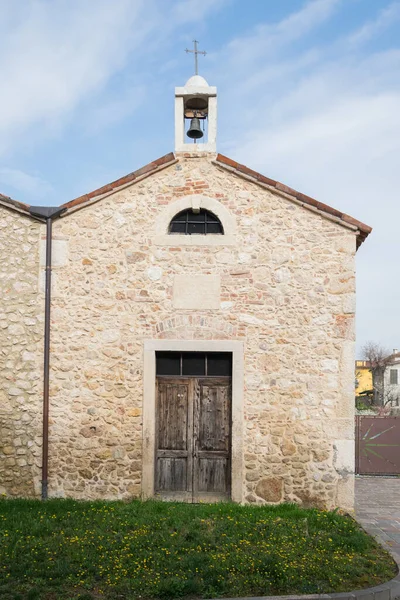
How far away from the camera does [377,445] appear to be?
13180mm

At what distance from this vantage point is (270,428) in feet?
25.5

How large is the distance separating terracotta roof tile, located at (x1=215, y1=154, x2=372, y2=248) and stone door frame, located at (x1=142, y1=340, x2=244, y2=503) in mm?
2480

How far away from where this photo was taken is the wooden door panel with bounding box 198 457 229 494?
796 cm

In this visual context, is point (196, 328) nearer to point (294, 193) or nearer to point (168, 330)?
point (168, 330)

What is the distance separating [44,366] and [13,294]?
127 cm

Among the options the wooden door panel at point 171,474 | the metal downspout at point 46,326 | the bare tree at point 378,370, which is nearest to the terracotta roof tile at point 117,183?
the metal downspout at point 46,326

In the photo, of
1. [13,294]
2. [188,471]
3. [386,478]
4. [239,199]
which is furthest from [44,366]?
[386,478]

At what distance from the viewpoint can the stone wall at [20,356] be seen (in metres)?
7.90

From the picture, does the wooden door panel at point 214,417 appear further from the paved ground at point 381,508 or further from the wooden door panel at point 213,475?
the paved ground at point 381,508

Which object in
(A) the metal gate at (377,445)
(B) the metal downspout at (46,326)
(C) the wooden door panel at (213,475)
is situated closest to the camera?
(B) the metal downspout at (46,326)

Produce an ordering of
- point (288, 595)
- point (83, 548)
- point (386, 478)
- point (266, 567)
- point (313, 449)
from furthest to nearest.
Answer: point (386, 478) → point (313, 449) → point (83, 548) → point (266, 567) → point (288, 595)

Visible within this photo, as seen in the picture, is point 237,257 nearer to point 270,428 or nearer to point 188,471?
point 270,428

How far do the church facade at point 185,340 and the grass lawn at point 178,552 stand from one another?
0.71 meters

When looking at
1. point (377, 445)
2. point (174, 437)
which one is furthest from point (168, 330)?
point (377, 445)
